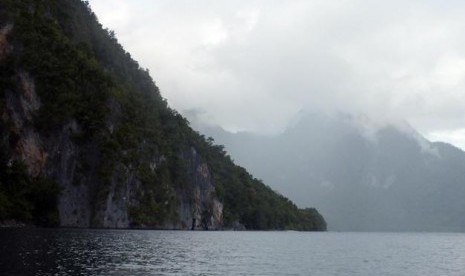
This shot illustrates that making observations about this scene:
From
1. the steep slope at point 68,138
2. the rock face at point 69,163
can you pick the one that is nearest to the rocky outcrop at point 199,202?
the steep slope at point 68,138

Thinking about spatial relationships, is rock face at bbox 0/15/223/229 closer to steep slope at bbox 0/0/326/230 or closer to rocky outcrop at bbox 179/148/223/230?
steep slope at bbox 0/0/326/230

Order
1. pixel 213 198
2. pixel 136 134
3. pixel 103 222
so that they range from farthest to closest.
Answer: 1. pixel 213 198
2. pixel 136 134
3. pixel 103 222

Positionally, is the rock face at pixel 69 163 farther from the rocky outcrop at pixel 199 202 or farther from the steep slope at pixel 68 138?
the rocky outcrop at pixel 199 202

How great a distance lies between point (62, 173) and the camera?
10900 centimetres

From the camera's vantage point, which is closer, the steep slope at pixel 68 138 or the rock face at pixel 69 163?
the steep slope at pixel 68 138

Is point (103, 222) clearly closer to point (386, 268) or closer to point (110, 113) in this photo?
point (110, 113)

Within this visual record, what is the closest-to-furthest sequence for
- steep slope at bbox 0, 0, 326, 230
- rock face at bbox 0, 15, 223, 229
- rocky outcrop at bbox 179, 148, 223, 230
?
steep slope at bbox 0, 0, 326, 230 → rock face at bbox 0, 15, 223, 229 → rocky outcrop at bbox 179, 148, 223, 230

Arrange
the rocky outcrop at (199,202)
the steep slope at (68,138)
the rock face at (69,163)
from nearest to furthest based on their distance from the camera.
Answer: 1. the steep slope at (68,138)
2. the rock face at (69,163)
3. the rocky outcrop at (199,202)

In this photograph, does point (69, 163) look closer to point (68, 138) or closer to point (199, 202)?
point (68, 138)

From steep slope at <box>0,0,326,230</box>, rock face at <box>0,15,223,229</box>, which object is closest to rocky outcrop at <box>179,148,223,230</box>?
steep slope at <box>0,0,326,230</box>

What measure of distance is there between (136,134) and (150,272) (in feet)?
312

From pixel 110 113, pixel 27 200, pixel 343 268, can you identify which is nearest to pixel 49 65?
pixel 110 113

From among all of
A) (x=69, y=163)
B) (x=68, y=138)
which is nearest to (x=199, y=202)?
(x=68, y=138)

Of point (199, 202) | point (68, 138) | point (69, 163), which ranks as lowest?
point (199, 202)
